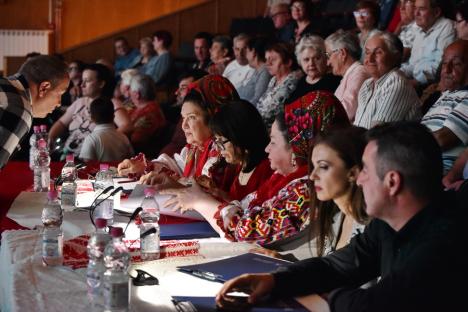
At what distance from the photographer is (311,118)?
2.33 meters

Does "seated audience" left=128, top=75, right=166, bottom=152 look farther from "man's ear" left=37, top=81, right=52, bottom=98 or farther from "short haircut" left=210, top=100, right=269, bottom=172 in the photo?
"short haircut" left=210, top=100, right=269, bottom=172

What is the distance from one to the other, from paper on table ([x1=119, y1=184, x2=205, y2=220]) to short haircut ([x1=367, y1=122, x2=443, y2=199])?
4.18 ft

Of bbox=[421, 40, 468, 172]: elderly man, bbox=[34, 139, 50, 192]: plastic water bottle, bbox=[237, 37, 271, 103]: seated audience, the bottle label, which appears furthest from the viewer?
bbox=[237, 37, 271, 103]: seated audience

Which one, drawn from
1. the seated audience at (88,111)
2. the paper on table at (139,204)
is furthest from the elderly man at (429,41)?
the paper on table at (139,204)

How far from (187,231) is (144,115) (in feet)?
9.73

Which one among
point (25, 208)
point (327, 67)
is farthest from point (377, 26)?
point (25, 208)

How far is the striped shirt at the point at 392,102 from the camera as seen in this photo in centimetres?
395

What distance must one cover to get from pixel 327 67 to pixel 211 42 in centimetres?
258

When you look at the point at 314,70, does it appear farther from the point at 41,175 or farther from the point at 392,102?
the point at 41,175

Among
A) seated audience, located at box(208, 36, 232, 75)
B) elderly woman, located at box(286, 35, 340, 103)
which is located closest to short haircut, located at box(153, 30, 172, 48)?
seated audience, located at box(208, 36, 232, 75)

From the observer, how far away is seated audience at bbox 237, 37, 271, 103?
5.87 metres

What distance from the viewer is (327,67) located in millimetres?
5156

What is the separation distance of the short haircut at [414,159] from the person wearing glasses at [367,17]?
13.6ft

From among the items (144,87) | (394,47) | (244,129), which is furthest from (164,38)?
(244,129)
